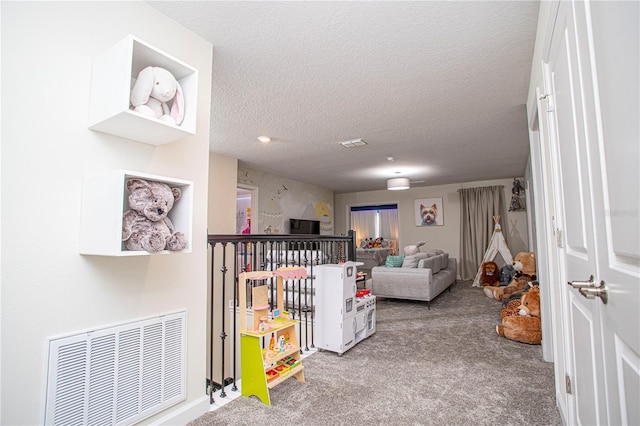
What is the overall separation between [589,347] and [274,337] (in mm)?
1683

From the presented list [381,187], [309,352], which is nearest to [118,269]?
[309,352]

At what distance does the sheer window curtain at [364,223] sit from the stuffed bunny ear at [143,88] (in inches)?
323

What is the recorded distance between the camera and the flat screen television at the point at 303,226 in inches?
251

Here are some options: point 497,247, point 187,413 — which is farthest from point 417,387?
point 497,247

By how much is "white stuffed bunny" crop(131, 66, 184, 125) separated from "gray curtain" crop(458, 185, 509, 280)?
22.8 ft

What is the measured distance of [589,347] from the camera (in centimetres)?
107

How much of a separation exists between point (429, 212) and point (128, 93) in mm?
7346

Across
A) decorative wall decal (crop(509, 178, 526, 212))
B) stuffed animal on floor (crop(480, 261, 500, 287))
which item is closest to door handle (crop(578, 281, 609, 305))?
stuffed animal on floor (crop(480, 261, 500, 287))

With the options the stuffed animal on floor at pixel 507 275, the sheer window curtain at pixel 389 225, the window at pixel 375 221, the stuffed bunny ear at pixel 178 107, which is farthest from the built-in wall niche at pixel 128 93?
the sheer window curtain at pixel 389 225

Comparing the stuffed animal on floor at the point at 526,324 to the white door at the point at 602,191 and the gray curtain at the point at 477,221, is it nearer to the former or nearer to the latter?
the white door at the point at 602,191

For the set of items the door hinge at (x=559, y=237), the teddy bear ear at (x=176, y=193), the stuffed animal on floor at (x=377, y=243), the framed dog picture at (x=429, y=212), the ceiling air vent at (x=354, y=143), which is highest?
the ceiling air vent at (x=354, y=143)

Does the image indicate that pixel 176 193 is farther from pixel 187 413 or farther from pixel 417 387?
pixel 417 387

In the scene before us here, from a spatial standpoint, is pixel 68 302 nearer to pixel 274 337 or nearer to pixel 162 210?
pixel 162 210

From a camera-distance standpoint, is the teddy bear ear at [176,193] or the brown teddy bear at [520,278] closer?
the teddy bear ear at [176,193]
